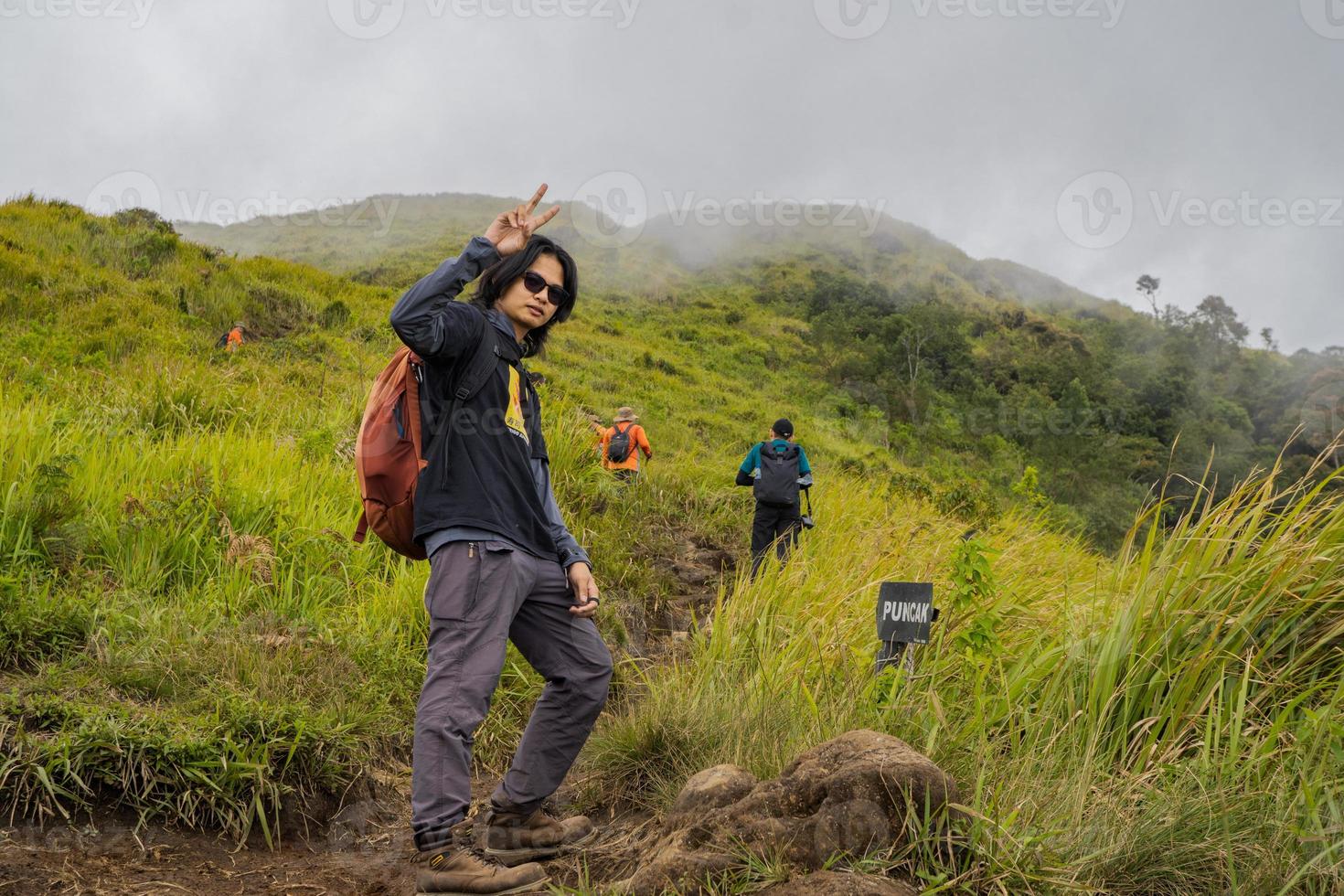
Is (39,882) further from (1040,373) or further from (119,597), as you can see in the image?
(1040,373)

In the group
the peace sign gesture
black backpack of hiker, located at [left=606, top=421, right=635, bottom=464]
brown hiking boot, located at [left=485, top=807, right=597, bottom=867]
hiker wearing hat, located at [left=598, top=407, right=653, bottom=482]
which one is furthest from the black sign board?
black backpack of hiker, located at [left=606, top=421, right=635, bottom=464]

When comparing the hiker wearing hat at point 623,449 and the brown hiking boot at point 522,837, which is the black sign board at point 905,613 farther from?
the hiker wearing hat at point 623,449

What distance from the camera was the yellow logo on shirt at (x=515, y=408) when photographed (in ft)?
10.3

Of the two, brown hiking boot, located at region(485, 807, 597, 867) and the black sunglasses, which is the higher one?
the black sunglasses

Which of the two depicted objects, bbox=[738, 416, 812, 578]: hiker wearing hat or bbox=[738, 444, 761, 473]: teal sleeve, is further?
bbox=[738, 444, 761, 473]: teal sleeve

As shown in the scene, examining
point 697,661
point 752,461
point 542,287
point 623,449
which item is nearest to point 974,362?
point 623,449

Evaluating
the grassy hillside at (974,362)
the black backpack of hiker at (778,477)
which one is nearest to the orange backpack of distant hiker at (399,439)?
the grassy hillside at (974,362)

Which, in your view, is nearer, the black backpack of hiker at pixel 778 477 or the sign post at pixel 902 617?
the sign post at pixel 902 617

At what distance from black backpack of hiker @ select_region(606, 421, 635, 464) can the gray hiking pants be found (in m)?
7.41

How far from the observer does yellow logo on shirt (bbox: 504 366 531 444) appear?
3127 mm

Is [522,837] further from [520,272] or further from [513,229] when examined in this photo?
[513,229]

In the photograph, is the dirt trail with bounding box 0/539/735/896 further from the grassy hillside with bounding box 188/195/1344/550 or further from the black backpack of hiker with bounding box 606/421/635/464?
the black backpack of hiker with bounding box 606/421/635/464

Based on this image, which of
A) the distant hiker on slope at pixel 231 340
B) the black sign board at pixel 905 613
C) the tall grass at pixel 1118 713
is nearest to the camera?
the tall grass at pixel 1118 713

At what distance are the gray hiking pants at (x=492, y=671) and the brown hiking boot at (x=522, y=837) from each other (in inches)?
1.9
